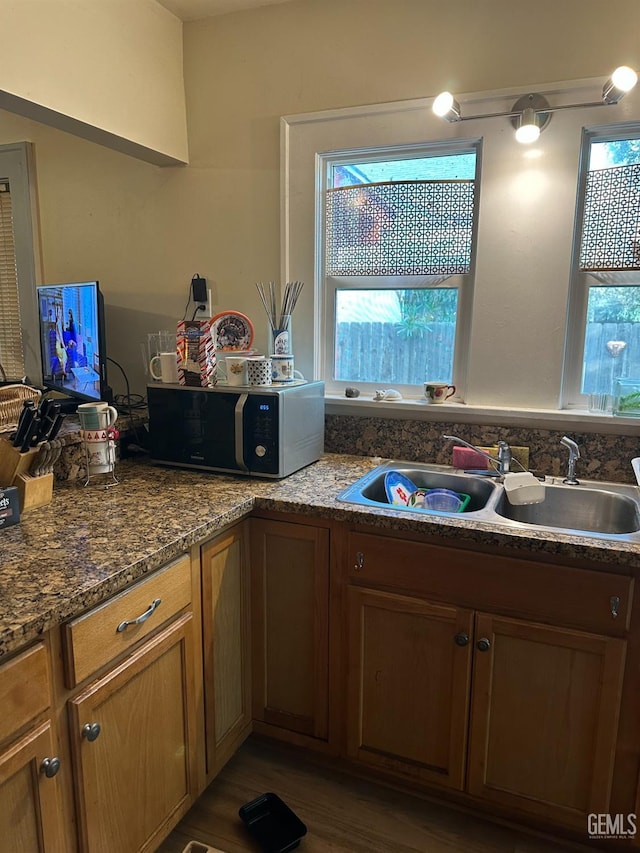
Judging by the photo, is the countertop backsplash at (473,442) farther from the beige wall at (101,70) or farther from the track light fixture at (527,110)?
the beige wall at (101,70)

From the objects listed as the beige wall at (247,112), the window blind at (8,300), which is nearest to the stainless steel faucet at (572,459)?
the beige wall at (247,112)

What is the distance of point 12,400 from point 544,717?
6.89 feet

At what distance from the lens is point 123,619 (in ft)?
4.09

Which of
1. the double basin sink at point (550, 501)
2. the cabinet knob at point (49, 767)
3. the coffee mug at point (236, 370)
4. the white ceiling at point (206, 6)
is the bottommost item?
the cabinet knob at point (49, 767)

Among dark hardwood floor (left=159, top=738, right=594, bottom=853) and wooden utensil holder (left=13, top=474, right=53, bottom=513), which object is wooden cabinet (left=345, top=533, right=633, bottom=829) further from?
wooden utensil holder (left=13, top=474, right=53, bottom=513)

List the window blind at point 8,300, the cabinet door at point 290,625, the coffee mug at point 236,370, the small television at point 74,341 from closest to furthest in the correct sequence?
the cabinet door at point 290,625 < the coffee mug at point 236,370 < the small television at point 74,341 < the window blind at point 8,300

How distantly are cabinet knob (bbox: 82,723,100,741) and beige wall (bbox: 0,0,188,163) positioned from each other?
5.35 ft

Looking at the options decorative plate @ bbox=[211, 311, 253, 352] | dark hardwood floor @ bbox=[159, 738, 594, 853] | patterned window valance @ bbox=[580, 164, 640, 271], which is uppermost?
patterned window valance @ bbox=[580, 164, 640, 271]

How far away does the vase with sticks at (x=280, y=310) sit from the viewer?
6.80 feet

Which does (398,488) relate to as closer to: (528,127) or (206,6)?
(528,127)

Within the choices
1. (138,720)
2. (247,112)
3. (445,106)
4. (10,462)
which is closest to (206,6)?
(247,112)

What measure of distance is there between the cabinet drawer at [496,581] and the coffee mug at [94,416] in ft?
2.71

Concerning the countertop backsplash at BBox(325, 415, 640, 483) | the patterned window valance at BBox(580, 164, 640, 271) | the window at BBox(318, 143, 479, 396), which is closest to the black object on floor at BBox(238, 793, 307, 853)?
the countertop backsplash at BBox(325, 415, 640, 483)

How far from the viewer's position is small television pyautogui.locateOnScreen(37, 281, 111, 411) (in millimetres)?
2199
